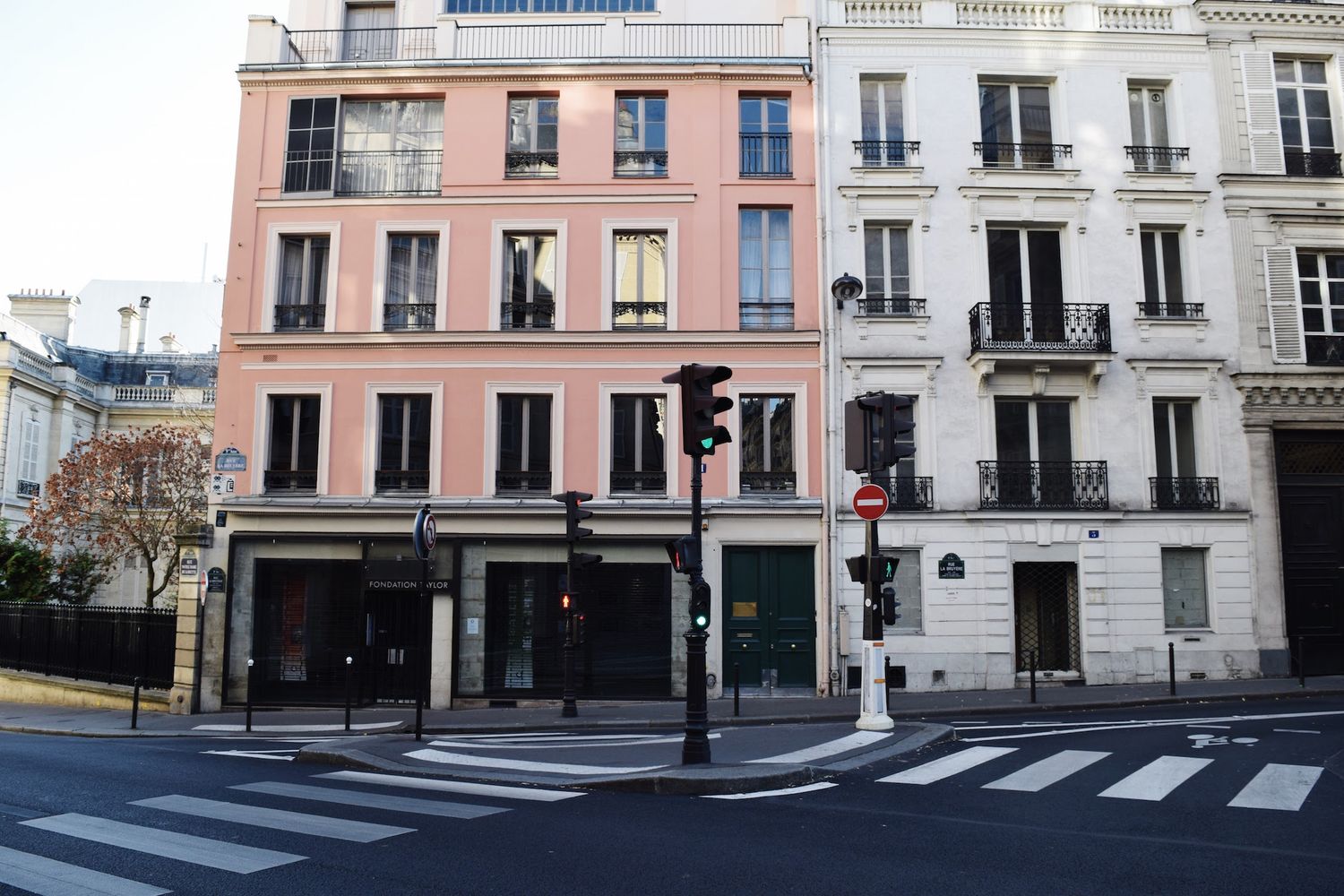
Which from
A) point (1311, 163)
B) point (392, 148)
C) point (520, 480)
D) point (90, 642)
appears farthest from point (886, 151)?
point (90, 642)

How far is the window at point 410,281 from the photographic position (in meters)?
21.2

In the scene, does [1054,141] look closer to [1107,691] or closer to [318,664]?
[1107,691]

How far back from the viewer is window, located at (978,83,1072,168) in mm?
21328

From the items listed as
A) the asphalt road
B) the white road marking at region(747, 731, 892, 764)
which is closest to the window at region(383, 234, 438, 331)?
the asphalt road

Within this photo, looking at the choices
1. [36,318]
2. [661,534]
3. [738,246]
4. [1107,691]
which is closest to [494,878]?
[661,534]

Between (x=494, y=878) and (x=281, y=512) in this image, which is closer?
(x=494, y=878)

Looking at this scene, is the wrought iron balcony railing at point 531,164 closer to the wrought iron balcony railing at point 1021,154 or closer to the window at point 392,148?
the window at point 392,148

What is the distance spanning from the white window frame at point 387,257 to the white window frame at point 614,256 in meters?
1.23

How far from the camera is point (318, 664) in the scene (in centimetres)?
2014

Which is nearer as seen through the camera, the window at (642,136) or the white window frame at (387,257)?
the white window frame at (387,257)

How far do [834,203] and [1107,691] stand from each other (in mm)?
11001

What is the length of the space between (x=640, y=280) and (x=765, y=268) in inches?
105

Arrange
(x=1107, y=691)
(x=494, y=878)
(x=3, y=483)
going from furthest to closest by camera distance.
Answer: (x=3, y=483) → (x=1107, y=691) → (x=494, y=878)

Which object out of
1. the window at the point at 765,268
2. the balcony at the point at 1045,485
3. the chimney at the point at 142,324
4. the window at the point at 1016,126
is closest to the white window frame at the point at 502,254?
the window at the point at 765,268
